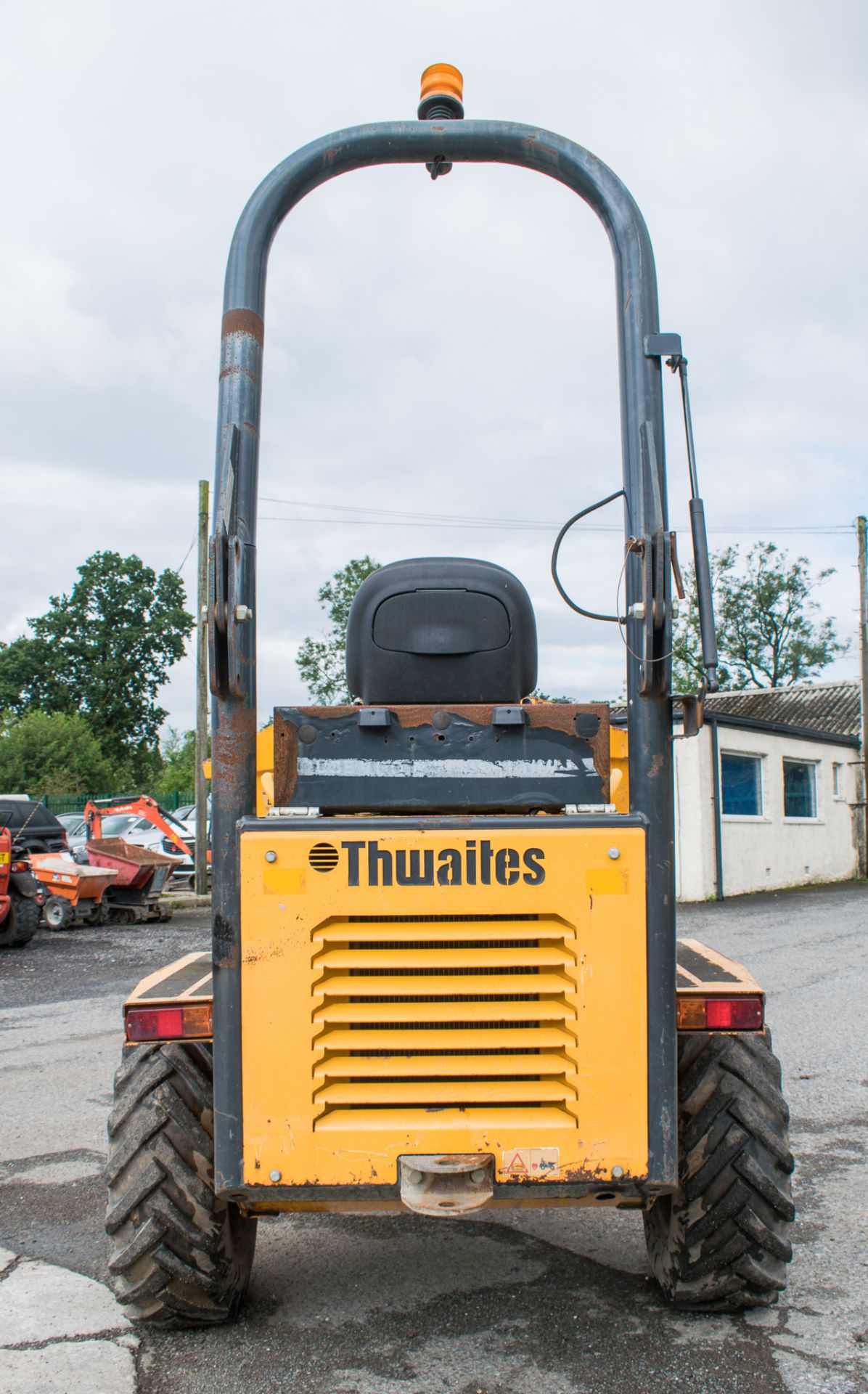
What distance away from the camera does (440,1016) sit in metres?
2.95

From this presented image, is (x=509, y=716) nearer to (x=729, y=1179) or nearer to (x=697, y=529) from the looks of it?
(x=697, y=529)

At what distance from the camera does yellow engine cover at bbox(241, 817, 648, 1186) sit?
114 inches

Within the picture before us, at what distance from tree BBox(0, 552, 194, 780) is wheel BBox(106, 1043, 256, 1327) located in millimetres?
60349

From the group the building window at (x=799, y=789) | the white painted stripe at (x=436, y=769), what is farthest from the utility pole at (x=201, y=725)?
the white painted stripe at (x=436, y=769)

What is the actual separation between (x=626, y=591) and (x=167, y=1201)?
2.15 meters

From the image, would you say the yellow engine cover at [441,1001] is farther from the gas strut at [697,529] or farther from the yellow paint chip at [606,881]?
the gas strut at [697,529]

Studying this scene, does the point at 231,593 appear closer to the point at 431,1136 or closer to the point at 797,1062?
the point at 431,1136

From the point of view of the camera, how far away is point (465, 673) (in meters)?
3.43

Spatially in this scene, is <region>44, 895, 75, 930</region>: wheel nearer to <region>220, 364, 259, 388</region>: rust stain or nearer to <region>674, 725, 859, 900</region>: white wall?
<region>674, 725, 859, 900</region>: white wall

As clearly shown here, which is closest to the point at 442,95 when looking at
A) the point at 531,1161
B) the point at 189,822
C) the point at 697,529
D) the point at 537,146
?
the point at 537,146

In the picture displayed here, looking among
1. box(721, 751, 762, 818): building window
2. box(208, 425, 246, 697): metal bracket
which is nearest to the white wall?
box(721, 751, 762, 818): building window

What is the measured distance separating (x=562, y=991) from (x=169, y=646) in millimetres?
64400

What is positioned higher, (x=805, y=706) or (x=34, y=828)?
(x=805, y=706)

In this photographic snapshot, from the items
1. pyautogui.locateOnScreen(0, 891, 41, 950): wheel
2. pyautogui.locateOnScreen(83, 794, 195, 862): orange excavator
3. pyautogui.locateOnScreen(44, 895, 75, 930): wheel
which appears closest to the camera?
pyautogui.locateOnScreen(0, 891, 41, 950): wheel
